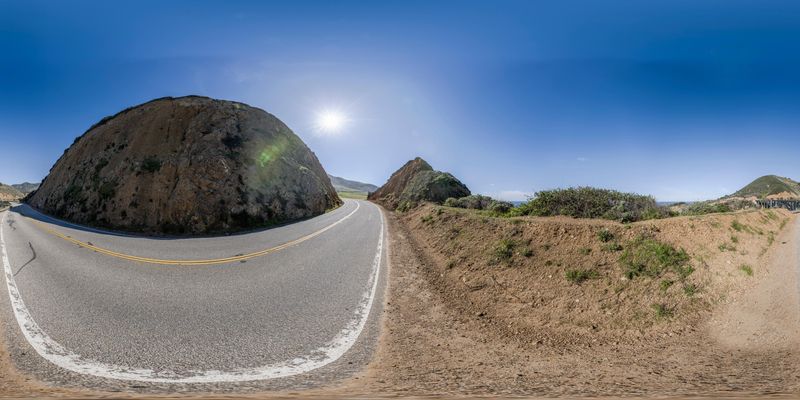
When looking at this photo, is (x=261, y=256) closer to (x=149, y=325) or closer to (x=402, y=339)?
(x=149, y=325)

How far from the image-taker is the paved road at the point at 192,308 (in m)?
4.85

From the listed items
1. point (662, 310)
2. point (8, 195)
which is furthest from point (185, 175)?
point (8, 195)

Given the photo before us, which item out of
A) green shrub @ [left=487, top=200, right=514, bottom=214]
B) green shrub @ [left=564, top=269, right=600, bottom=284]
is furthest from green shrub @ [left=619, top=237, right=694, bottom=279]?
green shrub @ [left=487, top=200, right=514, bottom=214]

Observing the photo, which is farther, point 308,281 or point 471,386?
point 308,281

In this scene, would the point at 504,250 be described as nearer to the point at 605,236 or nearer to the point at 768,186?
the point at 605,236

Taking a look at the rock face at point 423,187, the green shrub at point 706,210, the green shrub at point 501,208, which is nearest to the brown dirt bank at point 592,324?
the green shrub at point 706,210

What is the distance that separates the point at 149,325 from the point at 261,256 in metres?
6.81

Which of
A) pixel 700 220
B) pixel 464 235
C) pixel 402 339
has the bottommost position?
pixel 402 339

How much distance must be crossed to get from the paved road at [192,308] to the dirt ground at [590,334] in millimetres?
733

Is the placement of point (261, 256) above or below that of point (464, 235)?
below

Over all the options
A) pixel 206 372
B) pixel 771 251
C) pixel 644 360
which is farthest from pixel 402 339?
pixel 771 251

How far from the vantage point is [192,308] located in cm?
714

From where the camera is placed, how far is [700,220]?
9898 millimetres

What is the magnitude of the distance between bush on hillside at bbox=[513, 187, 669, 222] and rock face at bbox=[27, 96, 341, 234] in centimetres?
2064
